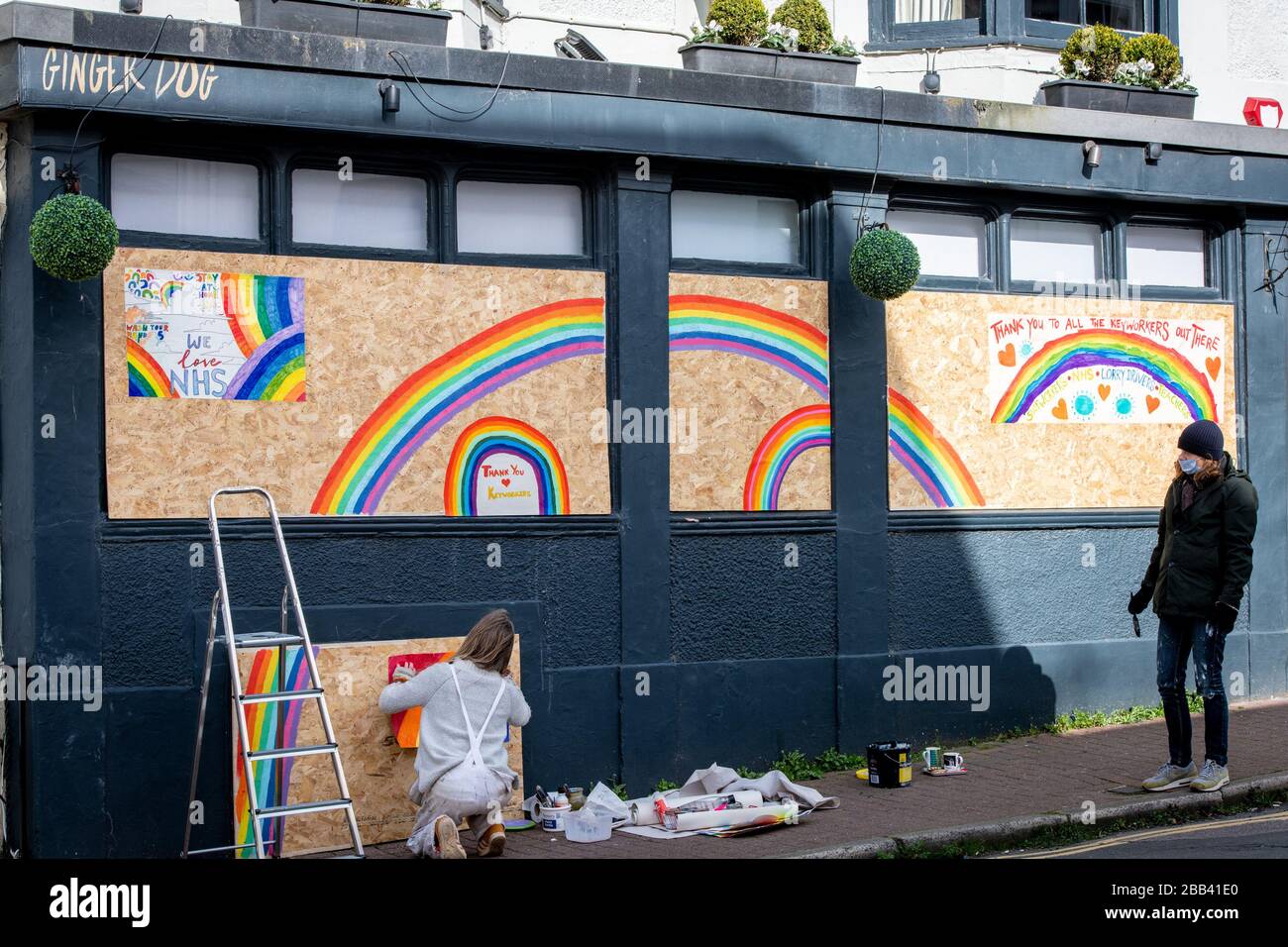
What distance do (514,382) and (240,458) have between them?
188 cm

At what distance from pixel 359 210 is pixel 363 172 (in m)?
0.25

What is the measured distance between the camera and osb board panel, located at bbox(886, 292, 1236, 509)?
11484 millimetres

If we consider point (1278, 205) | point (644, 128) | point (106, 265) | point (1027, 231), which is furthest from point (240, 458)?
point (1278, 205)

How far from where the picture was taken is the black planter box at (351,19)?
9805mm

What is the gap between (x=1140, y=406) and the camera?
12.3 meters

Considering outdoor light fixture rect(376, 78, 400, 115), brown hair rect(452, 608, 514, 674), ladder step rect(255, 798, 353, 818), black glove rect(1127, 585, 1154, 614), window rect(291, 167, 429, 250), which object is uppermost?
outdoor light fixture rect(376, 78, 400, 115)

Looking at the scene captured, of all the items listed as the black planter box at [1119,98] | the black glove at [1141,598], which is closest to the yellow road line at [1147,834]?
the black glove at [1141,598]

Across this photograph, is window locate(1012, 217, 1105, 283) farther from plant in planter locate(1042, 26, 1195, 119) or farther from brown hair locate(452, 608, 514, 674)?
brown hair locate(452, 608, 514, 674)

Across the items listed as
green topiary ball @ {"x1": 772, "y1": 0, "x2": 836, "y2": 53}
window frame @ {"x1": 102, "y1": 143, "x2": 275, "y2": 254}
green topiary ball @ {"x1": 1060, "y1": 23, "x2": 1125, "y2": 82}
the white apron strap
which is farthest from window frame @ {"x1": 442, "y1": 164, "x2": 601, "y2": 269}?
green topiary ball @ {"x1": 1060, "y1": 23, "x2": 1125, "y2": 82}

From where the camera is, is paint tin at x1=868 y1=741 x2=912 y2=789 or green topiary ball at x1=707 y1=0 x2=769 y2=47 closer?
paint tin at x1=868 y1=741 x2=912 y2=789

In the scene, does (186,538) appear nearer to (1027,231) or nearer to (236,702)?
(236,702)

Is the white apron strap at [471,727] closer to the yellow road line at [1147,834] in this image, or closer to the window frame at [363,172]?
the window frame at [363,172]

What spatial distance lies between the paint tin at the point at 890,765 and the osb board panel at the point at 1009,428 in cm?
195

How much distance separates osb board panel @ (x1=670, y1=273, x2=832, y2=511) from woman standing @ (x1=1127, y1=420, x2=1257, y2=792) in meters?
2.56
